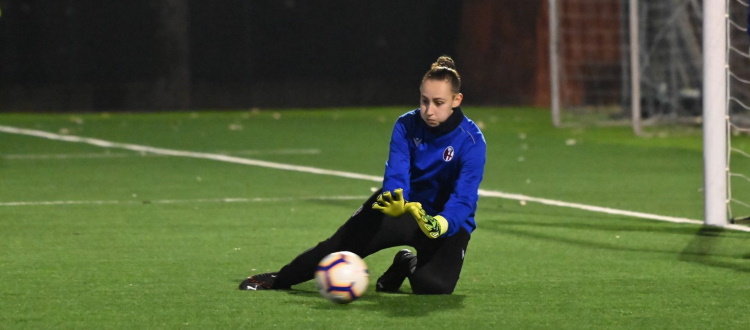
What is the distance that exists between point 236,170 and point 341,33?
1087 centimetres

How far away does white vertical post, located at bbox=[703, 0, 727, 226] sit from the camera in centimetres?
815

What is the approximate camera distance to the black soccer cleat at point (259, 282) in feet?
19.3

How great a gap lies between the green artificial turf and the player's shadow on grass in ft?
0.04

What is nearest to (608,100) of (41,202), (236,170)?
(236,170)

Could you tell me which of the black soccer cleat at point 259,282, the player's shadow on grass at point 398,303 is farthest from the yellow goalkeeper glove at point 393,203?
the black soccer cleat at point 259,282

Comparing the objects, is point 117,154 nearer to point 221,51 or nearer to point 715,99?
point 715,99

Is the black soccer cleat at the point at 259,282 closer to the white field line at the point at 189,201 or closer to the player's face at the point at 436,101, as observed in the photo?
the player's face at the point at 436,101

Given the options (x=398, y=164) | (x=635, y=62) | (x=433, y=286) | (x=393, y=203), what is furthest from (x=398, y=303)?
(x=635, y=62)

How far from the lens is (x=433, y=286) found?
5.75 m

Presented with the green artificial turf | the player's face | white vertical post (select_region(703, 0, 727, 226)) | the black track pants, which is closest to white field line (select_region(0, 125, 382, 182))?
the green artificial turf

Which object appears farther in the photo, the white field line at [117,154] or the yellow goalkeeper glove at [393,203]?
the white field line at [117,154]

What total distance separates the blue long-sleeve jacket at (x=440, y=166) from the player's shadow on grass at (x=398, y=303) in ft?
0.99

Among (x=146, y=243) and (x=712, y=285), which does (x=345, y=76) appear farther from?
(x=712, y=285)

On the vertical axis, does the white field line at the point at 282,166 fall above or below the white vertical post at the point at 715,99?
below
